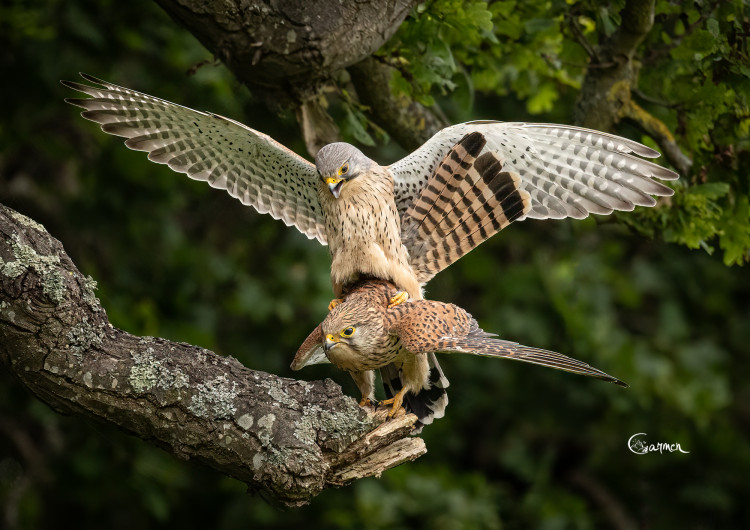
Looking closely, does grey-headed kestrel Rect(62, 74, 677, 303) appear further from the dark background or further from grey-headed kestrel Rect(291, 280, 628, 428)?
the dark background

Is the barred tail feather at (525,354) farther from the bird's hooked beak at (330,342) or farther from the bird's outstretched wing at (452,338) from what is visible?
the bird's hooked beak at (330,342)

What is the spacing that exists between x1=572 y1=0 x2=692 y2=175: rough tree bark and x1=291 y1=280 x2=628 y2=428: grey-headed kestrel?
1722mm

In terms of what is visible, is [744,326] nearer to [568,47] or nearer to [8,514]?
[568,47]

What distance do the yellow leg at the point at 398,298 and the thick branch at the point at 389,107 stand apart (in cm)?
126

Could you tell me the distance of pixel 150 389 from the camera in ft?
10.1

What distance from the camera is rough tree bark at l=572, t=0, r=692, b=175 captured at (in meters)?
4.97

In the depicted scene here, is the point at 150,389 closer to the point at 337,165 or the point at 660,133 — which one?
the point at 337,165

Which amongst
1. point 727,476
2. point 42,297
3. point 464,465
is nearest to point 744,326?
point 727,476

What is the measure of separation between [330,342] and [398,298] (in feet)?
1.73

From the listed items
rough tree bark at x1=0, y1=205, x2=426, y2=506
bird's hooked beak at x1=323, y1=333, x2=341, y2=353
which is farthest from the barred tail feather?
rough tree bark at x1=0, y1=205, x2=426, y2=506

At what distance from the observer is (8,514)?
6.77m

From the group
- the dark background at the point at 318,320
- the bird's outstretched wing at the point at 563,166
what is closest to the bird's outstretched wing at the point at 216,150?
the bird's outstretched wing at the point at 563,166

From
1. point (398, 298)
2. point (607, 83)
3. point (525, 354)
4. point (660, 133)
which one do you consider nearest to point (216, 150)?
point (398, 298)

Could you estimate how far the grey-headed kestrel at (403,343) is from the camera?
144 inches
